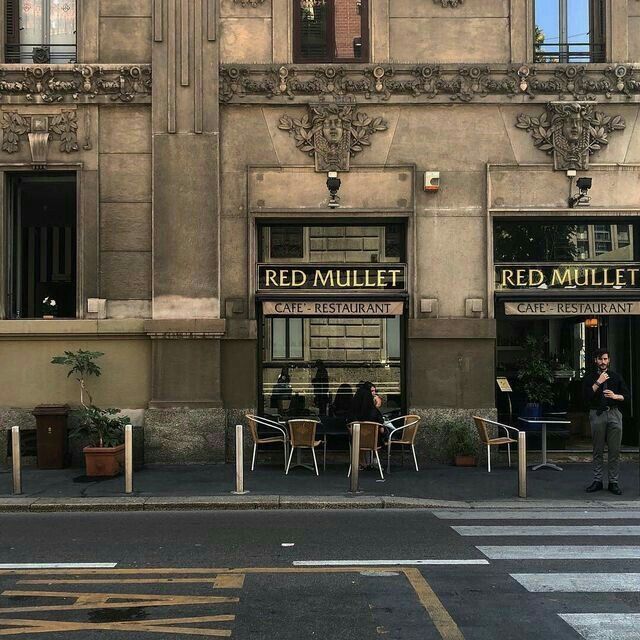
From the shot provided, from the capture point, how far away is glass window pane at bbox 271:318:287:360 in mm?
13211

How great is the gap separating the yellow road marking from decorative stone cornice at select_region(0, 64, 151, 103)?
10.1 meters

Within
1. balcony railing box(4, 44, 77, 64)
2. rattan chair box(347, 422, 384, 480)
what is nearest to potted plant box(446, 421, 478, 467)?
rattan chair box(347, 422, 384, 480)

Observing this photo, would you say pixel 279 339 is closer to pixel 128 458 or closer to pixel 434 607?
pixel 128 458

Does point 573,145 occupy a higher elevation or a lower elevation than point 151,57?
lower

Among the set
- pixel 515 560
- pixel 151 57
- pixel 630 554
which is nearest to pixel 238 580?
pixel 515 560

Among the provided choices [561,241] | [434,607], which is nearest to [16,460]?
[434,607]

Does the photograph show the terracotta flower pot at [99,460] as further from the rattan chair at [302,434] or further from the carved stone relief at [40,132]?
the carved stone relief at [40,132]

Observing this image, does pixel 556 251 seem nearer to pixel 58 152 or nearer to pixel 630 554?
pixel 630 554

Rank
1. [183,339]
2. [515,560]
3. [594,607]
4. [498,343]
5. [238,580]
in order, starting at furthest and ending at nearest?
[498,343], [183,339], [515,560], [238,580], [594,607]

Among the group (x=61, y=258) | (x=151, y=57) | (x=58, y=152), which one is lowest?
(x=61, y=258)

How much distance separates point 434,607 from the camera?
17.1ft

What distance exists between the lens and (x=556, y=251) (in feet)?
43.5

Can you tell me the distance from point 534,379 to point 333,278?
4370 mm

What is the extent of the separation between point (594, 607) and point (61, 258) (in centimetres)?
1106
